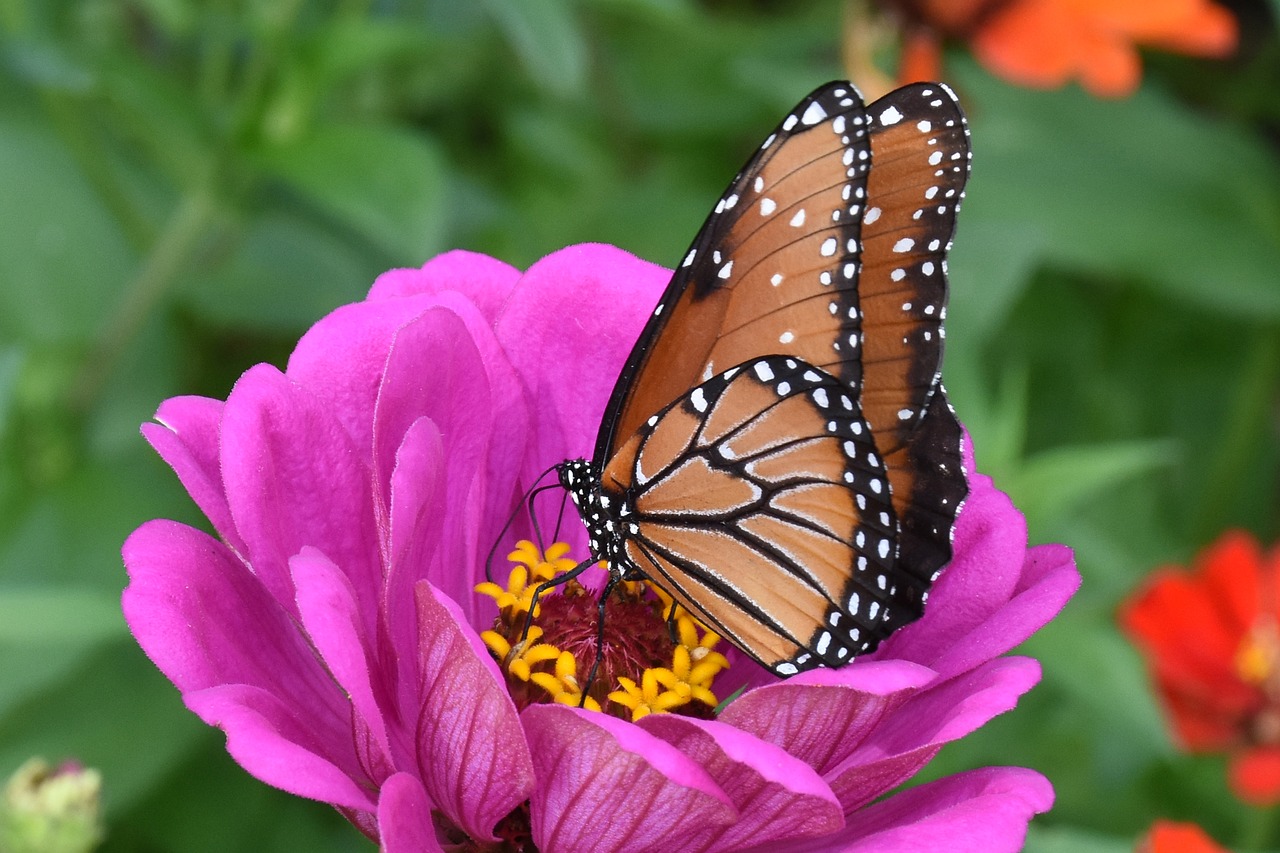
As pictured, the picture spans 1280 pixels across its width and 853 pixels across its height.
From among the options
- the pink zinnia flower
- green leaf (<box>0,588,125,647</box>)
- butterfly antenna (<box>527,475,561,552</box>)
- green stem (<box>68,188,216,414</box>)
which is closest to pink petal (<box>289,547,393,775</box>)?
the pink zinnia flower

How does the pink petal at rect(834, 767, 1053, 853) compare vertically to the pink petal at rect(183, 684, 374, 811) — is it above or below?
below

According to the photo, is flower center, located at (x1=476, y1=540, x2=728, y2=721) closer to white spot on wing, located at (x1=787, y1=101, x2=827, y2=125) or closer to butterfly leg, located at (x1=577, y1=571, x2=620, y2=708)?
butterfly leg, located at (x1=577, y1=571, x2=620, y2=708)

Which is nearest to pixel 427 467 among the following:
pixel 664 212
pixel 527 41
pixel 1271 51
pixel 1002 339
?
pixel 527 41

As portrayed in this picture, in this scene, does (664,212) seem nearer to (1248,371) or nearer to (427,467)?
(1248,371)

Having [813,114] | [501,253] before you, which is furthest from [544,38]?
[813,114]

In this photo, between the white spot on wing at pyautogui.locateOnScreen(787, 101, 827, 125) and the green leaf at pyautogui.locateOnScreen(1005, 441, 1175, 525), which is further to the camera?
the green leaf at pyautogui.locateOnScreen(1005, 441, 1175, 525)

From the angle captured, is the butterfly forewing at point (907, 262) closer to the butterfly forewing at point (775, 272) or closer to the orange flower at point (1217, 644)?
the butterfly forewing at point (775, 272)
